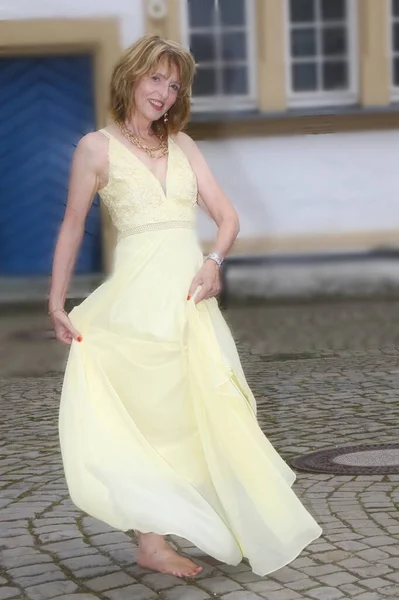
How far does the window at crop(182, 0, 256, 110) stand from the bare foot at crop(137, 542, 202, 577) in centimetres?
1121

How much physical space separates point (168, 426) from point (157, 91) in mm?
1159

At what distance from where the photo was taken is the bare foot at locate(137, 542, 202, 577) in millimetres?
4910

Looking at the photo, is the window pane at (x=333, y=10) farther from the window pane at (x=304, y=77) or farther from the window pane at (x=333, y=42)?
the window pane at (x=304, y=77)

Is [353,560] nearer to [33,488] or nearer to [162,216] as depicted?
[162,216]

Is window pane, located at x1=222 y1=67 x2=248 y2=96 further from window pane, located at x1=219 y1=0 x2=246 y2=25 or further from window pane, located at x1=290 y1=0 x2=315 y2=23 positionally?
window pane, located at x1=290 y1=0 x2=315 y2=23

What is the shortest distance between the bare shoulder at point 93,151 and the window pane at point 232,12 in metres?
11.4

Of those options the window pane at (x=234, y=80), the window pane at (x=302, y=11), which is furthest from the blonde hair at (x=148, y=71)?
the window pane at (x=302, y=11)

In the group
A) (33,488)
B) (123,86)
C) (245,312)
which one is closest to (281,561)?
(123,86)

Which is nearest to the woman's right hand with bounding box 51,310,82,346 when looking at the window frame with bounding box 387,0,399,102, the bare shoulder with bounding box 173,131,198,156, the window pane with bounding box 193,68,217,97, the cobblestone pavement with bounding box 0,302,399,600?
the bare shoulder with bounding box 173,131,198,156

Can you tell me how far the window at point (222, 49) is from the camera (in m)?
15.9

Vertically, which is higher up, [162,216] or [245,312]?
[162,216]

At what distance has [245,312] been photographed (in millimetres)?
14641

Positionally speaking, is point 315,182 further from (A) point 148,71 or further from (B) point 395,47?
(A) point 148,71

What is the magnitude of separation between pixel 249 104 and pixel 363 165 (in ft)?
4.83
